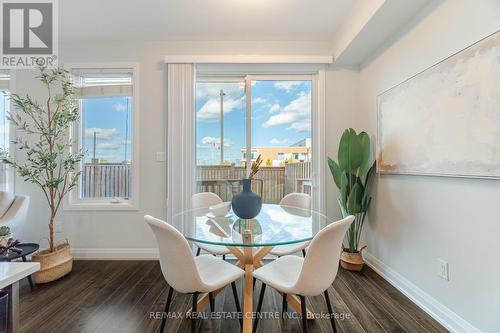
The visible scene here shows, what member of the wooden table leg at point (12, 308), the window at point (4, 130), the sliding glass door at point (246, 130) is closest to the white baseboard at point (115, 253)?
the sliding glass door at point (246, 130)

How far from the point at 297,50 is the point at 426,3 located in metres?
1.38

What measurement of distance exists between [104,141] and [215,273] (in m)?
2.55

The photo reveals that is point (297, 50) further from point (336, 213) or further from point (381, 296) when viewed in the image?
point (381, 296)

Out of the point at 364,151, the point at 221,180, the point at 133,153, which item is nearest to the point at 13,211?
the point at 133,153

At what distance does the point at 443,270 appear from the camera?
1.72 meters

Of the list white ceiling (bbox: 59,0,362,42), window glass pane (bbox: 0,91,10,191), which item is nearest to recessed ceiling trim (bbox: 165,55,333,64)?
white ceiling (bbox: 59,0,362,42)

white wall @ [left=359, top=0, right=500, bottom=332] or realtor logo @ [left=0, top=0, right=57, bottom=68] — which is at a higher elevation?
realtor logo @ [left=0, top=0, right=57, bottom=68]

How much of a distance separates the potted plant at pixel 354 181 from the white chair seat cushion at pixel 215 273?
1504 mm

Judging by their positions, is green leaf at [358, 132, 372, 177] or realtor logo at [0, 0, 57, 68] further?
green leaf at [358, 132, 372, 177]

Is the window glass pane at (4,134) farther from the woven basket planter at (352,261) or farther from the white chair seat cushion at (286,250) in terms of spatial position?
the woven basket planter at (352,261)

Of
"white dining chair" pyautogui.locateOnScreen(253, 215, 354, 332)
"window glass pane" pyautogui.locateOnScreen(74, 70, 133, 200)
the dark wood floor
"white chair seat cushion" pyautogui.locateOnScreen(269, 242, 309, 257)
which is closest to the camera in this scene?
"white dining chair" pyautogui.locateOnScreen(253, 215, 354, 332)

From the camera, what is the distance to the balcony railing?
308 centimetres

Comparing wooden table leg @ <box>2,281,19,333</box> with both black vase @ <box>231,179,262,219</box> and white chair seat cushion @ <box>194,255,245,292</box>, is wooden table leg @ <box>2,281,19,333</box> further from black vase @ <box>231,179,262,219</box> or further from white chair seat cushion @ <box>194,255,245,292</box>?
black vase @ <box>231,179,262,219</box>

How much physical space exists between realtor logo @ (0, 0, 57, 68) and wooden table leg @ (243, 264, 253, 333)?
3216 mm
